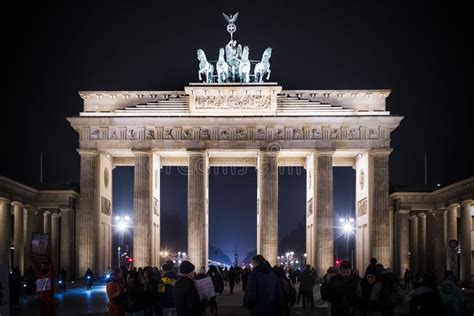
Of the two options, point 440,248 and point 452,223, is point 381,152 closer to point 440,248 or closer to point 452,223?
point 452,223

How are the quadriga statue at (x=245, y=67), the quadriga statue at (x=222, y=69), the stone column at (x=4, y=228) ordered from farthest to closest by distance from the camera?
the quadriga statue at (x=245, y=67) → the quadriga statue at (x=222, y=69) → the stone column at (x=4, y=228)

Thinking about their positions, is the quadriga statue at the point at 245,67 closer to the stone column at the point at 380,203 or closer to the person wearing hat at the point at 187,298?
the stone column at the point at 380,203

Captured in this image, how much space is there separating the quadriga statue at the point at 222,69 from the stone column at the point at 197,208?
21.1 feet

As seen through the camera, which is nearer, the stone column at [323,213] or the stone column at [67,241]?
the stone column at [323,213]

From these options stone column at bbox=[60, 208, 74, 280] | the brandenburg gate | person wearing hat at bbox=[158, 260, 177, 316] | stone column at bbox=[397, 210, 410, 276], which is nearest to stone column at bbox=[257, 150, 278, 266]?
the brandenburg gate

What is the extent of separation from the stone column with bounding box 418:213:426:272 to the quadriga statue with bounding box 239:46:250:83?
69.2ft

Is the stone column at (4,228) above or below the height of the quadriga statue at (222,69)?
below

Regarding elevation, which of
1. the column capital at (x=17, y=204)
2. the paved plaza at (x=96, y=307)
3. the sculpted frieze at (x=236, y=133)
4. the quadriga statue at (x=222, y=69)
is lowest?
the paved plaza at (x=96, y=307)

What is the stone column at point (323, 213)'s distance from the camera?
205 feet

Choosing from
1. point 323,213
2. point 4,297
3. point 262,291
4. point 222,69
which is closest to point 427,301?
point 262,291

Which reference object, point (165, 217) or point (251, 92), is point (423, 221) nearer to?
point (251, 92)

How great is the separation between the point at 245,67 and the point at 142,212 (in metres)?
14.8

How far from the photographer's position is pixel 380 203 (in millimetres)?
62344

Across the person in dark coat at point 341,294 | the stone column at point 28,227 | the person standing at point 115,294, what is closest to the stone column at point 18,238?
the stone column at point 28,227
